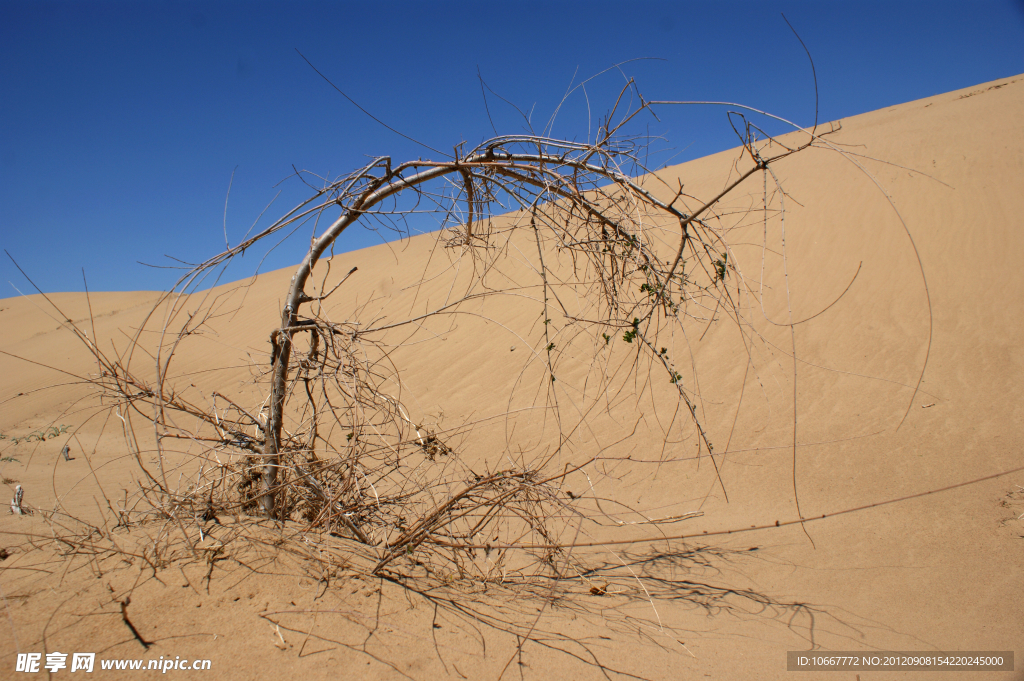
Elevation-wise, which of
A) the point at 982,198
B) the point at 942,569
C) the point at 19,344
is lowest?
the point at 942,569

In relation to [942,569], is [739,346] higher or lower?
higher

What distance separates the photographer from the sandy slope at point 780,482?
191 cm

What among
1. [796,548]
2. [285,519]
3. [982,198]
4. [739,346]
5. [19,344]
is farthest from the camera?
[19,344]

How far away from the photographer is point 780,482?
4.18 metres

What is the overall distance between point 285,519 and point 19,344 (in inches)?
805

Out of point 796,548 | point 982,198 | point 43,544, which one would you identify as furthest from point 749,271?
point 43,544

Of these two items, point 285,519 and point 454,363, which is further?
point 454,363

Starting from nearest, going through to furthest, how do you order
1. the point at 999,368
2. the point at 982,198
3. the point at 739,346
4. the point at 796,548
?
1. the point at 796,548
2. the point at 999,368
3. the point at 739,346
4. the point at 982,198

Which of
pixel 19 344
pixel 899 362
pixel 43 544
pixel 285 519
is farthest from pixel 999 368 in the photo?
pixel 19 344

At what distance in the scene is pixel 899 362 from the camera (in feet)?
17.5

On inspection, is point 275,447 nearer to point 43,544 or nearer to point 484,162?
point 43,544

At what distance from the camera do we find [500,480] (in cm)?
234

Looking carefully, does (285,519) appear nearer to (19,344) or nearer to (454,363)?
(454,363)

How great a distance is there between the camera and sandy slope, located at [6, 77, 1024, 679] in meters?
1.91
